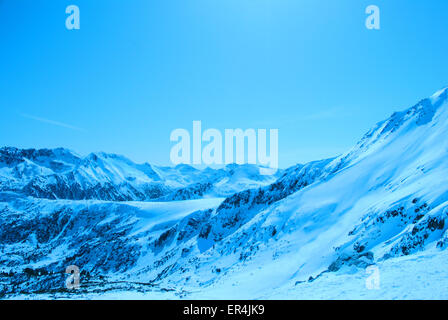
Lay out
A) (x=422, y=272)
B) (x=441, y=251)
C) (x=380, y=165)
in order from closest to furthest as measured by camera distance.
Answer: (x=422, y=272) < (x=441, y=251) < (x=380, y=165)

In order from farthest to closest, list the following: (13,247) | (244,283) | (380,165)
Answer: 1. (13,247)
2. (380,165)
3. (244,283)

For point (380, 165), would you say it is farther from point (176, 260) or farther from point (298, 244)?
point (176, 260)

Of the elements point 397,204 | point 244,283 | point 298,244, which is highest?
point 397,204

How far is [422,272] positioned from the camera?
15773mm

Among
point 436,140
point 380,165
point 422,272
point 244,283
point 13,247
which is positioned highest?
point 436,140

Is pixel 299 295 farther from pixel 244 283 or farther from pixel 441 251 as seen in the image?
pixel 244 283

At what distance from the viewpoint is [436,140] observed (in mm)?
55656

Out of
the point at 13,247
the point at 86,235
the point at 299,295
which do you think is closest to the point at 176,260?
the point at 299,295

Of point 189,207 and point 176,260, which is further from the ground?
point 189,207

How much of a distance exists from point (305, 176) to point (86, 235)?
5065 inches

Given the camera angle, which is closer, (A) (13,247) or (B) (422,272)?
(B) (422,272)
